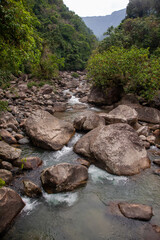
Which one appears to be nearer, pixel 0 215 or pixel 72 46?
pixel 0 215

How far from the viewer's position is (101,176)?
6.53 m

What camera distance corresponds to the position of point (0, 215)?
4.20m

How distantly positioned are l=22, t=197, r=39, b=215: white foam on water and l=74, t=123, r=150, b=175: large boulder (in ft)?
10.1

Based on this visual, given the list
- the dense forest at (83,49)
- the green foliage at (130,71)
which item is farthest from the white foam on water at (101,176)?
the green foliage at (130,71)

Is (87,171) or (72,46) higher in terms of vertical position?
(72,46)

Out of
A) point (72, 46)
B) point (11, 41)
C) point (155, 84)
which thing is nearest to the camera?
point (11, 41)

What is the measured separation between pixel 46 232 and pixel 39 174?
2356 mm

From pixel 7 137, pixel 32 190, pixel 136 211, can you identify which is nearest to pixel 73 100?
pixel 7 137

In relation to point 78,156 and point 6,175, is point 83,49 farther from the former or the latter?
point 6,175

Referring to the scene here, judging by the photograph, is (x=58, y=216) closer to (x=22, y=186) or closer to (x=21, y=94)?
(x=22, y=186)

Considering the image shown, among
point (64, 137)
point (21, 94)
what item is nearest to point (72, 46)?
point (21, 94)

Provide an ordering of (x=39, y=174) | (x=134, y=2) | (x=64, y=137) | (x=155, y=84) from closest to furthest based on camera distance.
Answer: (x=39, y=174) → (x=64, y=137) → (x=155, y=84) → (x=134, y=2)

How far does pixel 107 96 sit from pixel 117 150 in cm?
1020

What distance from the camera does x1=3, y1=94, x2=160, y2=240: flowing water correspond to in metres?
4.33
